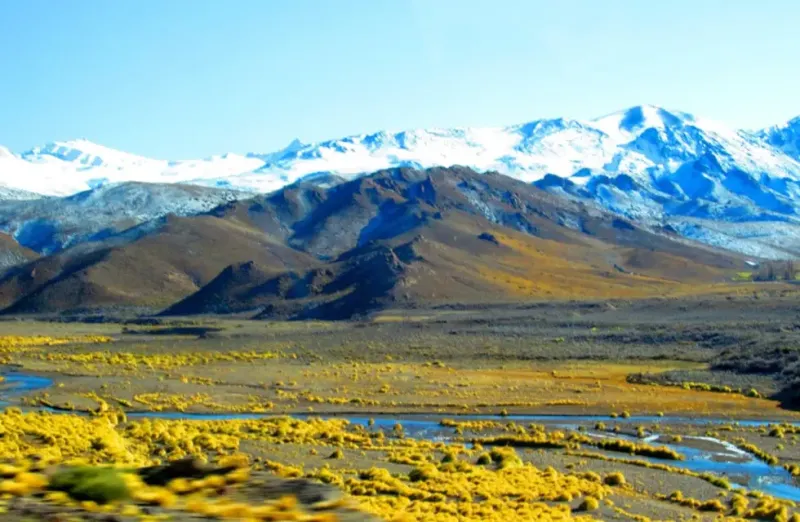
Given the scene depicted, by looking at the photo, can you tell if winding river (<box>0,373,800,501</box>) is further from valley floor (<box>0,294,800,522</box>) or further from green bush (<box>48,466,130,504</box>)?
green bush (<box>48,466,130,504</box>)

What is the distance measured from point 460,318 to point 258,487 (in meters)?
123

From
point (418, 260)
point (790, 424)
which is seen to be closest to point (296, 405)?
point (790, 424)

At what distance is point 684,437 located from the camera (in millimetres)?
46312

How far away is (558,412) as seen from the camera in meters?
56.2

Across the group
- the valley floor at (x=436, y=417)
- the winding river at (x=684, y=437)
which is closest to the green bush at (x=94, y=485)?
the valley floor at (x=436, y=417)

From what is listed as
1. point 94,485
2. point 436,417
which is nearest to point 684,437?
point 436,417

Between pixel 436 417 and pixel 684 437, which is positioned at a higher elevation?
pixel 436 417

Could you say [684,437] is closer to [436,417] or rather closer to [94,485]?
[436,417]

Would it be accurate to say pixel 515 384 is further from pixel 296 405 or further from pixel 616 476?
pixel 616 476

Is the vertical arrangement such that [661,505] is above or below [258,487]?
below

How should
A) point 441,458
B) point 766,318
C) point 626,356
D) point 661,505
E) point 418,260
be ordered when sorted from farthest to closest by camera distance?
1. point 418,260
2. point 766,318
3. point 626,356
4. point 441,458
5. point 661,505

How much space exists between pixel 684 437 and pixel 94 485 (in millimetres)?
41965

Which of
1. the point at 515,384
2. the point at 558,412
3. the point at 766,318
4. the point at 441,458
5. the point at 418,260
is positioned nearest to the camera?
the point at 441,458

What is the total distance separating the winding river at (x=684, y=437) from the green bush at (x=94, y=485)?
29533 mm
